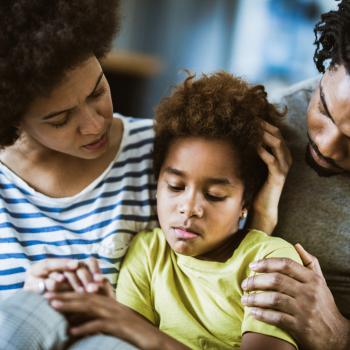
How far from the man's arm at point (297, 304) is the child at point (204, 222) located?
2.4 inches

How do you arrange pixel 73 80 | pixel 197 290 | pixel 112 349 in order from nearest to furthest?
pixel 112 349 → pixel 73 80 → pixel 197 290

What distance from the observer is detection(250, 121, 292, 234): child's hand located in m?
1.45

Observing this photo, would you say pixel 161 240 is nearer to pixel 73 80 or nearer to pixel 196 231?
pixel 196 231

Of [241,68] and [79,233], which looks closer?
[79,233]

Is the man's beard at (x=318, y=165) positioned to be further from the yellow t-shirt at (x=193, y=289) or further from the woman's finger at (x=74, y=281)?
the woman's finger at (x=74, y=281)

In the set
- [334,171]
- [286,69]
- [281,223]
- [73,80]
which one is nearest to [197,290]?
[281,223]

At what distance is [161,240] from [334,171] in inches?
18.9

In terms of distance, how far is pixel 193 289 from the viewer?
1.41 metres

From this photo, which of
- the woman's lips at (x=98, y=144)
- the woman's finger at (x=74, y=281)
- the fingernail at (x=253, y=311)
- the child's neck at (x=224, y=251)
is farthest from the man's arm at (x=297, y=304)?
the woman's lips at (x=98, y=144)

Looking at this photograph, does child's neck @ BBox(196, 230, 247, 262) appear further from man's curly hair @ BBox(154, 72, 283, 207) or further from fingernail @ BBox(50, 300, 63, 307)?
fingernail @ BBox(50, 300, 63, 307)

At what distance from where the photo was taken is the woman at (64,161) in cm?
120

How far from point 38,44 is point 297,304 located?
0.80m

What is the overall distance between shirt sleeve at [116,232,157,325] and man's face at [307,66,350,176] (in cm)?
50

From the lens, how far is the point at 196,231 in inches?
52.8
